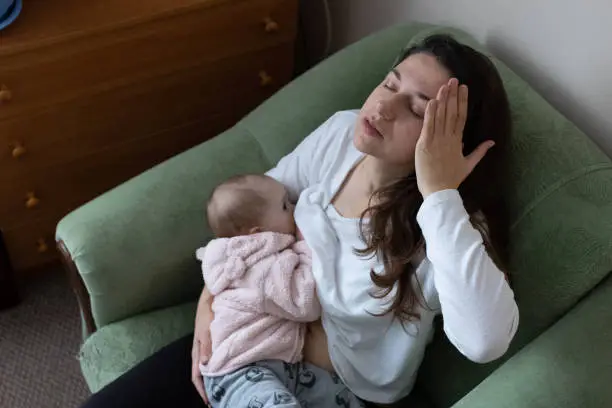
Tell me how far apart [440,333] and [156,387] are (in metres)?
0.50

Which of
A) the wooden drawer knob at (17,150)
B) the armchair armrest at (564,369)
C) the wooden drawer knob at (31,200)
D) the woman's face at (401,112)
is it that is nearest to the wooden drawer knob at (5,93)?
the wooden drawer knob at (17,150)

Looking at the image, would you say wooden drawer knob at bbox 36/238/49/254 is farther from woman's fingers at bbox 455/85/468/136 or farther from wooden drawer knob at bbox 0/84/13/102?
woman's fingers at bbox 455/85/468/136

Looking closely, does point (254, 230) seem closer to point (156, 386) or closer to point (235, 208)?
point (235, 208)

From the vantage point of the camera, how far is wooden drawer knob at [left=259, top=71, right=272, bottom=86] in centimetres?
196

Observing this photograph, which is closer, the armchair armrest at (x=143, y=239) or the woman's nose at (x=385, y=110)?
the woman's nose at (x=385, y=110)

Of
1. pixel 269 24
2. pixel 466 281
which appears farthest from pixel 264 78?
pixel 466 281

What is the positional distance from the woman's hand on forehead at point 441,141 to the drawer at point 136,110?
855mm

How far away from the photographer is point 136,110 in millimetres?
1837

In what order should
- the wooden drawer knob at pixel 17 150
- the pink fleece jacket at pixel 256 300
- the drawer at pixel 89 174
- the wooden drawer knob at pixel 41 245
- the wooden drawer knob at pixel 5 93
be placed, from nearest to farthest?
the pink fleece jacket at pixel 256 300 < the wooden drawer knob at pixel 5 93 < the wooden drawer knob at pixel 17 150 < the drawer at pixel 89 174 < the wooden drawer knob at pixel 41 245

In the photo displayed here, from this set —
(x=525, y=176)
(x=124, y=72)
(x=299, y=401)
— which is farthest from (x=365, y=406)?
(x=124, y=72)

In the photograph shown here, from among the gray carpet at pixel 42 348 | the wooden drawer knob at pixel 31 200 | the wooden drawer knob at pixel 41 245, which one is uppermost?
the wooden drawer knob at pixel 31 200

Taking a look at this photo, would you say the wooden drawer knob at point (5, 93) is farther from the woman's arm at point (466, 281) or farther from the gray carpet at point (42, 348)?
the woman's arm at point (466, 281)

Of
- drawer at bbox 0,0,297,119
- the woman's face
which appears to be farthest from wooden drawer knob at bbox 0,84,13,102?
the woman's face

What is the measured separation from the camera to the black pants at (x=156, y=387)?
4.32ft
